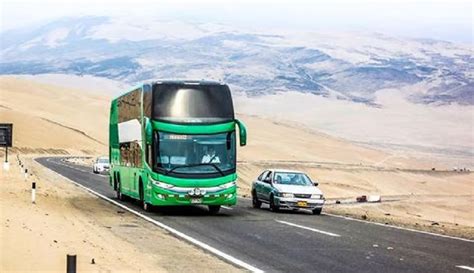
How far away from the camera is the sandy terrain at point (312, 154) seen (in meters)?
57.5

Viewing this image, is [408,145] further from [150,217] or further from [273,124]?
[150,217]

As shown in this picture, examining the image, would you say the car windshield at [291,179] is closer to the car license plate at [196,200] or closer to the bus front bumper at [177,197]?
the bus front bumper at [177,197]

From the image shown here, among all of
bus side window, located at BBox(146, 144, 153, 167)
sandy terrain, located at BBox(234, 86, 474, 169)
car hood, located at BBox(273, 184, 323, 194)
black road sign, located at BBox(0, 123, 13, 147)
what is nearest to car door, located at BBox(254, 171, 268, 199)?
car hood, located at BBox(273, 184, 323, 194)

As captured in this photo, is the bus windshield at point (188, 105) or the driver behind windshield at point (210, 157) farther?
the bus windshield at point (188, 105)

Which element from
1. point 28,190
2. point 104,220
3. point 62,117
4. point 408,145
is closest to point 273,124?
point 408,145

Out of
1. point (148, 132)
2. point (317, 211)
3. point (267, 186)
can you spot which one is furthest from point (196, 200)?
point (317, 211)

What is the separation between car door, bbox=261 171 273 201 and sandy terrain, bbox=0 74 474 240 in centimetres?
735

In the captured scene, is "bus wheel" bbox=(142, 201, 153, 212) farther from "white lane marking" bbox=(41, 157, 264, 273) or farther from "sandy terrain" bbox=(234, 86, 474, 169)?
"sandy terrain" bbox=(234, 86, 474, 169)

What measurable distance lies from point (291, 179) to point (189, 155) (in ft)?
18.5

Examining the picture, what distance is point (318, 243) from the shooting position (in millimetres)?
18734

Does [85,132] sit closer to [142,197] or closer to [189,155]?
[142,197]

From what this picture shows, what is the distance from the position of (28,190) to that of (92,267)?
21.4 metres

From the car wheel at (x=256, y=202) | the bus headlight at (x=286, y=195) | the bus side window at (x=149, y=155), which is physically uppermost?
the bus side window at (x=149, y=155)

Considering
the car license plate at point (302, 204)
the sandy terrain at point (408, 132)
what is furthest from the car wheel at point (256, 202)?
the sandy terrain at point (408, 132)
